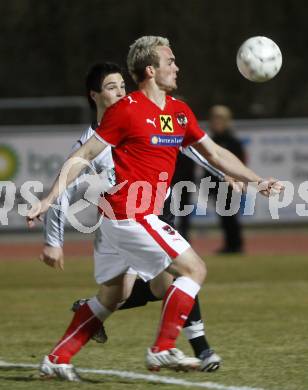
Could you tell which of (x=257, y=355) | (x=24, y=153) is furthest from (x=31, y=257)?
(x=257, y=355)

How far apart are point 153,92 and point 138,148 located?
384 mm

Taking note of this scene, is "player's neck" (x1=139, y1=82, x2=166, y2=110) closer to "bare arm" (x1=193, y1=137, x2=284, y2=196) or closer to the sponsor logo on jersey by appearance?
the sponsor logo on jersey

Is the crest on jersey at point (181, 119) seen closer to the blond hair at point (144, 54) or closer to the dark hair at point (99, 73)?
the blond hair at point (144, 54)

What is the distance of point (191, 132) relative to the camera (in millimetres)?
7770

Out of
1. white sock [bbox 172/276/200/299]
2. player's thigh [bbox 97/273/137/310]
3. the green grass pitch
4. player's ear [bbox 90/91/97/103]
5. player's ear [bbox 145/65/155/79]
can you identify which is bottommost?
the green grass pitch

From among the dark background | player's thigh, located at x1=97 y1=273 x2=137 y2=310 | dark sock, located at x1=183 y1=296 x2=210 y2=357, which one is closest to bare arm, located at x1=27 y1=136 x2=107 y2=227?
player's thigh, located at x1=97 y1=273 x2=137 y2=310

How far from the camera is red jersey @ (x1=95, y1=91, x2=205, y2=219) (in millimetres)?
7383

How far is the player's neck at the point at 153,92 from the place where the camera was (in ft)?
24.8

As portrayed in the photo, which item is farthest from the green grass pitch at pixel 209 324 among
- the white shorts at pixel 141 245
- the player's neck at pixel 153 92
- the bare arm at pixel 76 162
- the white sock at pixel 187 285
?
the player's neck at pixel 153 92

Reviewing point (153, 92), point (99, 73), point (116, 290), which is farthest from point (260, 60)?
point (116, 290)

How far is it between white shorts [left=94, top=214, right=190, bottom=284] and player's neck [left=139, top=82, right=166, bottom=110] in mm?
707

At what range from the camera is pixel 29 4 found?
86.9 ft

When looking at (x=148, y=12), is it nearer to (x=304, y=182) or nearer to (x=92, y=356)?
(x=304, y=182)

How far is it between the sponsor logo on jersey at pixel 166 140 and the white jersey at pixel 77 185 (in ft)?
1.19
